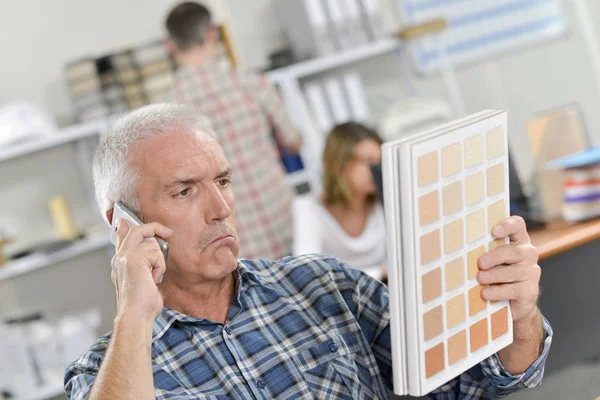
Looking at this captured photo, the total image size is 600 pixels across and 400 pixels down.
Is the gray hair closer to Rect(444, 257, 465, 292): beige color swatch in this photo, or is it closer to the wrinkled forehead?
the wrinkled forehead

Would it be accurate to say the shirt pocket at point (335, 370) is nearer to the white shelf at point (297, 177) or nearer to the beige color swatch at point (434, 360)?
the beige color swatch at point (434, 360)

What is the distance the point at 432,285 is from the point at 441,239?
64 millimetres

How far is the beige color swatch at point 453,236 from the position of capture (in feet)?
4.26

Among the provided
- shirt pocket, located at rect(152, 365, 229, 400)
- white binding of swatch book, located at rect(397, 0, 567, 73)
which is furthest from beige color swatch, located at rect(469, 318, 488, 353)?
white binding of swatch book, located at rect(397, 0, 567, 73)

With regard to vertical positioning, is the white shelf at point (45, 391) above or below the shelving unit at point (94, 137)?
below

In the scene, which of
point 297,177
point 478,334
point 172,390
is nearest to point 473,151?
point 478,334

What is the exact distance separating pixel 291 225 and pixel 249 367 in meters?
2.54

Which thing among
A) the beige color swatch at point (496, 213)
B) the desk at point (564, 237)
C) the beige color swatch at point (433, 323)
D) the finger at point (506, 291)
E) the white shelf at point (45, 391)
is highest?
the beige color swatch at point (496, 213)

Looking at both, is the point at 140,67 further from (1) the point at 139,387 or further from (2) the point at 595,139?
(1) the point at 139,387

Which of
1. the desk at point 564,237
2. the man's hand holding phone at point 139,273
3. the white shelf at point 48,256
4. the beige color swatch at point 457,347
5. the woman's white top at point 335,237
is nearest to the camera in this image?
the beige color swatch at point 457,347

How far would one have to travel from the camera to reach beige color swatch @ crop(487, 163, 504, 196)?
1.36m

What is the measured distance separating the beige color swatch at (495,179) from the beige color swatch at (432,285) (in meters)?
0.16

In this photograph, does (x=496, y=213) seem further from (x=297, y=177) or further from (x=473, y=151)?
(x=297, y=177)

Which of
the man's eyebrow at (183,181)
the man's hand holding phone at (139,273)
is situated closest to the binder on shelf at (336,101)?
the man's eyebrow at (183,181)
